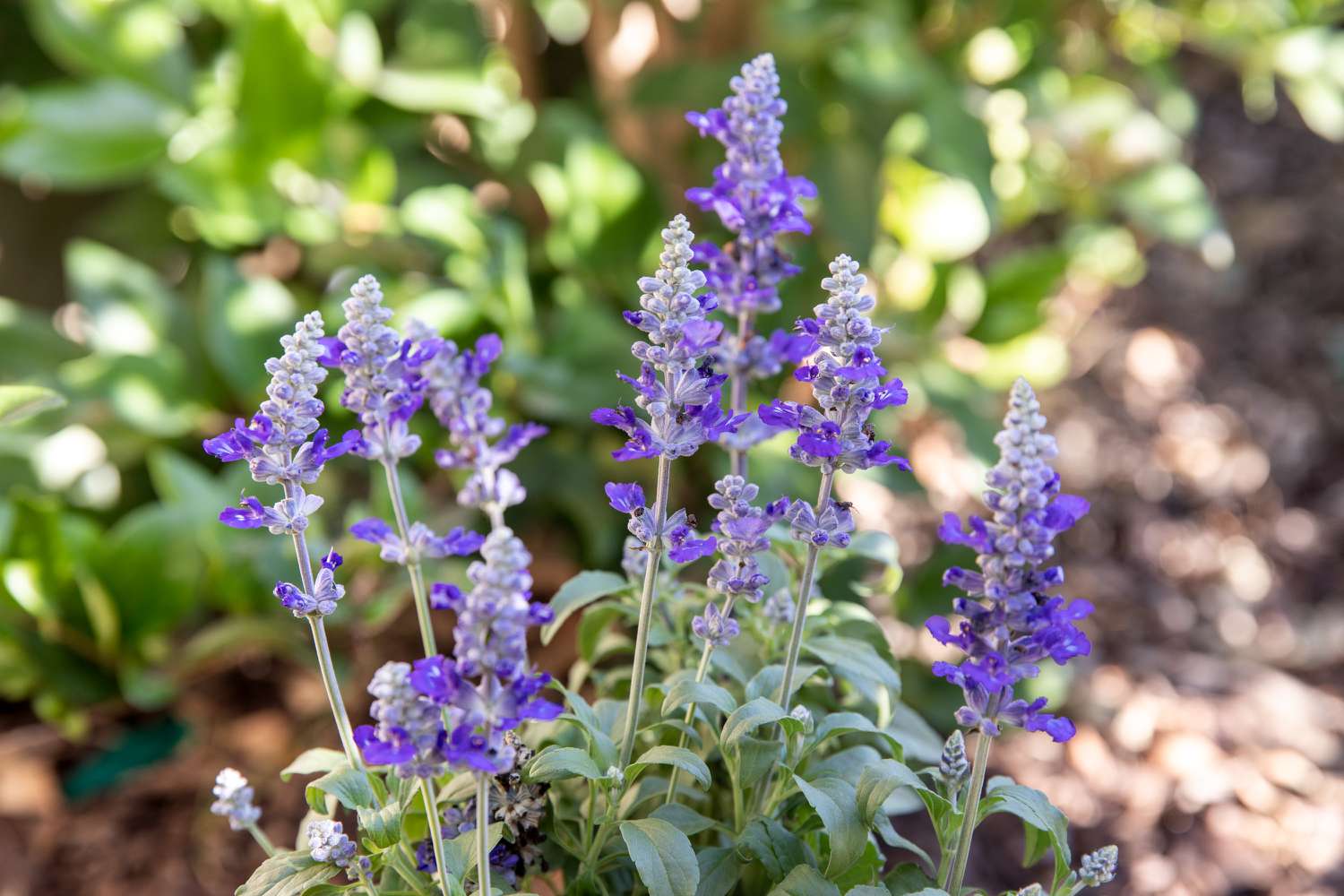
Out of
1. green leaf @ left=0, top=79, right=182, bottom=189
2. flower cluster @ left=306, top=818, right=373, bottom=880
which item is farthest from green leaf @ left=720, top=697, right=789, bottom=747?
green leaf @ left=0, top=79, right=182, bottom=189

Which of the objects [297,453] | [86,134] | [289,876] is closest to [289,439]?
[297,453]

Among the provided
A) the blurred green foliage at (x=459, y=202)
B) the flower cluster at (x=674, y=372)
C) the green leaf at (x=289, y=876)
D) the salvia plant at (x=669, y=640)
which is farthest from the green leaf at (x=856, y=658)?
the blurred green foliage at (x=459, y=202)

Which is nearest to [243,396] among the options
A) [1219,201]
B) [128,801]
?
[128,801]

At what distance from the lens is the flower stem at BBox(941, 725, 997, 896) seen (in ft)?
2.19

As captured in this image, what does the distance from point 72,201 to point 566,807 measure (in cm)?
183

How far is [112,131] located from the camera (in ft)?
5.48

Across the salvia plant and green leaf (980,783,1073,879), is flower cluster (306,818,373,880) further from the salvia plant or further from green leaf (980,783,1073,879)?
green leaf (980,783,1073,879)

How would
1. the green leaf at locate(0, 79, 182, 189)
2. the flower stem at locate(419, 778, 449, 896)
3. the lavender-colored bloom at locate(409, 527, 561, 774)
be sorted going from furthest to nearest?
the green leaf at locate(0, 79, 182, 189) → the flower stem at locate(419, 778, 449, 896) → the lavender-colored bloom at locate(409, 527, 561, 774)

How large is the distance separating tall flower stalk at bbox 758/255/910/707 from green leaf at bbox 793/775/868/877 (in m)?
0.07

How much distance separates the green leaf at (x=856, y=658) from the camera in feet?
2.63

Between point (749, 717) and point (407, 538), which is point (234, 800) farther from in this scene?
point (749, 717)

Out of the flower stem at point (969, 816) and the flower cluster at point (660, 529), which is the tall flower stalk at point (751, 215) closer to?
the flower cluster at point (660, 529)

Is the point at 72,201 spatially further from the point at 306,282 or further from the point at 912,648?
the point at 912,648

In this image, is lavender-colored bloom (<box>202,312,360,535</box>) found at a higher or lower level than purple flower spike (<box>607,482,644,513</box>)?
lower
